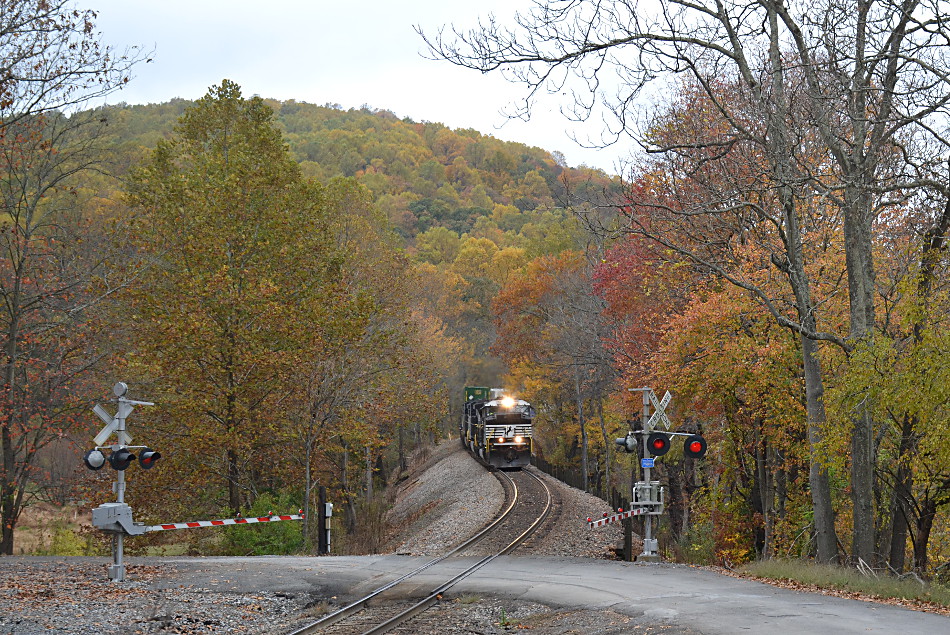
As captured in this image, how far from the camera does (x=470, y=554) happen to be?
21.1 metres

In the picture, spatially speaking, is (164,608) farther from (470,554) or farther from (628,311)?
(628,311)

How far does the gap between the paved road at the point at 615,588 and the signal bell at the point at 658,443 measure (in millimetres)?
2569

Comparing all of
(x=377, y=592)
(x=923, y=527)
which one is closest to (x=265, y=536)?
(x=377, y=592)

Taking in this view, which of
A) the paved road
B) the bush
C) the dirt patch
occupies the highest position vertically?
the paved road

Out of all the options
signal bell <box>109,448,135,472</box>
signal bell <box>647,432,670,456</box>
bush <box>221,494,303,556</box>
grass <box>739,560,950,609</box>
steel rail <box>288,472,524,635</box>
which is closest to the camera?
grass <box>739,560,950,609</box>

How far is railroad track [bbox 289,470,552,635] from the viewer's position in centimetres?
1269

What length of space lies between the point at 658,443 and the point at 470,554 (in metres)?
5.69

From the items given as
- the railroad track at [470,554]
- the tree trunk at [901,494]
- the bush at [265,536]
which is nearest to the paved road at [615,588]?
the railroad track at [470,554]

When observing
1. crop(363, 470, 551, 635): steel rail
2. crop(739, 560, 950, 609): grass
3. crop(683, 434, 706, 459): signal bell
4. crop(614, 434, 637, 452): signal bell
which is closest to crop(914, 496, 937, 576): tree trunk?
crop(739, 560, 950, 609): grass

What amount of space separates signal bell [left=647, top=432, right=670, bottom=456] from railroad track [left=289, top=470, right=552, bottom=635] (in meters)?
4.55

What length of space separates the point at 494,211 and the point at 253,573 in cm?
12163

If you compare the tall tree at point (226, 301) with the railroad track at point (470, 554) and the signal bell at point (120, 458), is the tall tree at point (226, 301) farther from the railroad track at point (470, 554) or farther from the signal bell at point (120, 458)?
the signal bell at point (120, 458)

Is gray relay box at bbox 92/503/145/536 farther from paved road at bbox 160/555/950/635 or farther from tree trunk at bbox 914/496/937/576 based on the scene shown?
tree trunk at bbox 914/496/937/576

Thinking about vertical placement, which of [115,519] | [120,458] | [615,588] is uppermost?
[120,458]
